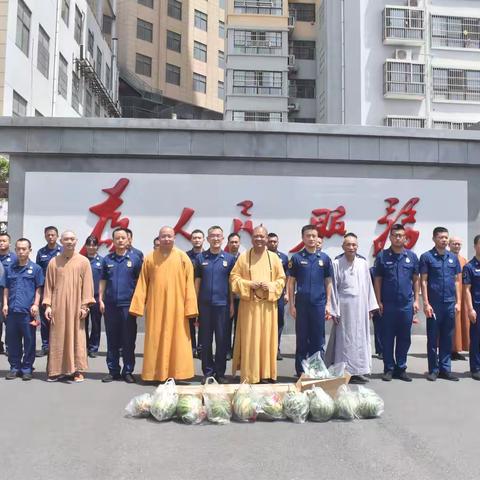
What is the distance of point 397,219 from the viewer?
8859 millimetres

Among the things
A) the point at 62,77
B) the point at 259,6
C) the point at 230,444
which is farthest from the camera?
the point at 259,6

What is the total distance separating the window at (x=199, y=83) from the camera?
38.6 metres

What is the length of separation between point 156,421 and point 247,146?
5417 mm

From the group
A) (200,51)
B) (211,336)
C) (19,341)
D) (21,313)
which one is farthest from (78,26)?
(211,336)

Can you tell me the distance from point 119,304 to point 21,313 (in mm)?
1025

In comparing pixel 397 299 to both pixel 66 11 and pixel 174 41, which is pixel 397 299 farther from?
pixel 174 41

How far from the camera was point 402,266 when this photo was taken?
572 centimetres

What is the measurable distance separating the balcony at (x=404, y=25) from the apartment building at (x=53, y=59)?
1362 cm

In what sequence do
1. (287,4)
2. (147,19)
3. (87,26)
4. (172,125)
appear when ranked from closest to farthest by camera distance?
(172,125) → (87,26) → (287,4) → (147,19)

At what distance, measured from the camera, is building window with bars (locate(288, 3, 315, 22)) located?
95.3ft

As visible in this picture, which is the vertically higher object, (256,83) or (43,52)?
(256,83)

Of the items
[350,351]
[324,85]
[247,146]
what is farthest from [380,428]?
[324,85]

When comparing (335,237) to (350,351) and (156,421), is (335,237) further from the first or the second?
(156,421)

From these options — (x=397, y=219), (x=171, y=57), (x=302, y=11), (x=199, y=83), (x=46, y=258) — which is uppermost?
(x=171, y=57)
